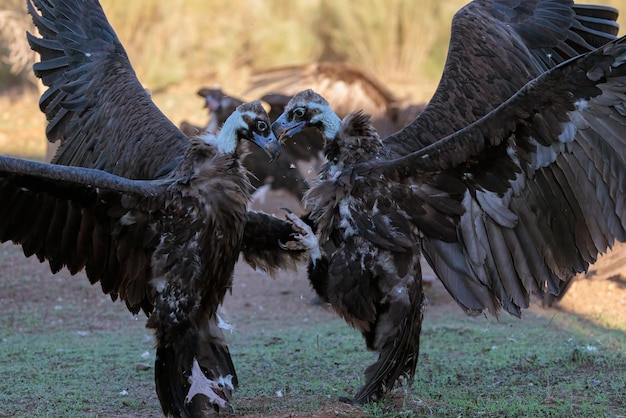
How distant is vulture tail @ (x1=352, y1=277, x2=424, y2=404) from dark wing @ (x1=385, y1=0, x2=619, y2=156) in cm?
121

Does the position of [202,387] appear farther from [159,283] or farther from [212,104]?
[212,104]

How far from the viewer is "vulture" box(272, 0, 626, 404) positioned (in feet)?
15.1

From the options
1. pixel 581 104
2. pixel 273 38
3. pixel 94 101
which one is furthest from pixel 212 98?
pixel 581 104

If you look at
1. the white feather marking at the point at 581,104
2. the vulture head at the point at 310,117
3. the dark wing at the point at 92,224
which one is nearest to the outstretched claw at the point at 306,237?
A: the vulture head at the point at 310,117

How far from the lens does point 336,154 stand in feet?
17.5

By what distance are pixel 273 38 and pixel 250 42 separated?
1.77 ft

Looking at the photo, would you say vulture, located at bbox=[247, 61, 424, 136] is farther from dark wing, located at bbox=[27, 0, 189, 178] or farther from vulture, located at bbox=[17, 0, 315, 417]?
vulture, located at bbox=[17, 0, 315, 417]

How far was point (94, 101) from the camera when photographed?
6723mm

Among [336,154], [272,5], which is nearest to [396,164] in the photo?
[336,154]

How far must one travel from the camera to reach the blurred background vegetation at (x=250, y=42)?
1894 centimetres

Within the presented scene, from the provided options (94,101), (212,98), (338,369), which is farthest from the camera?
(212,98)

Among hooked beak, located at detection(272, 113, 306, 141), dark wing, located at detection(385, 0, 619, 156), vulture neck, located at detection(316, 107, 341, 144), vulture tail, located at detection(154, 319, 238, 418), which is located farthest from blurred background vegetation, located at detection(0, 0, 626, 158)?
vulture tail, located at detection(154, 319, 238, 418)

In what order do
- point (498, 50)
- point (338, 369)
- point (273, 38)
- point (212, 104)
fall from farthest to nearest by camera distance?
1. point (273, 38)
2. point (212, 104)
3. point (498, 50)
4. point (338, 369)

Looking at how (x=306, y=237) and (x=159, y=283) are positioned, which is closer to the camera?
(x=159, y=283)
